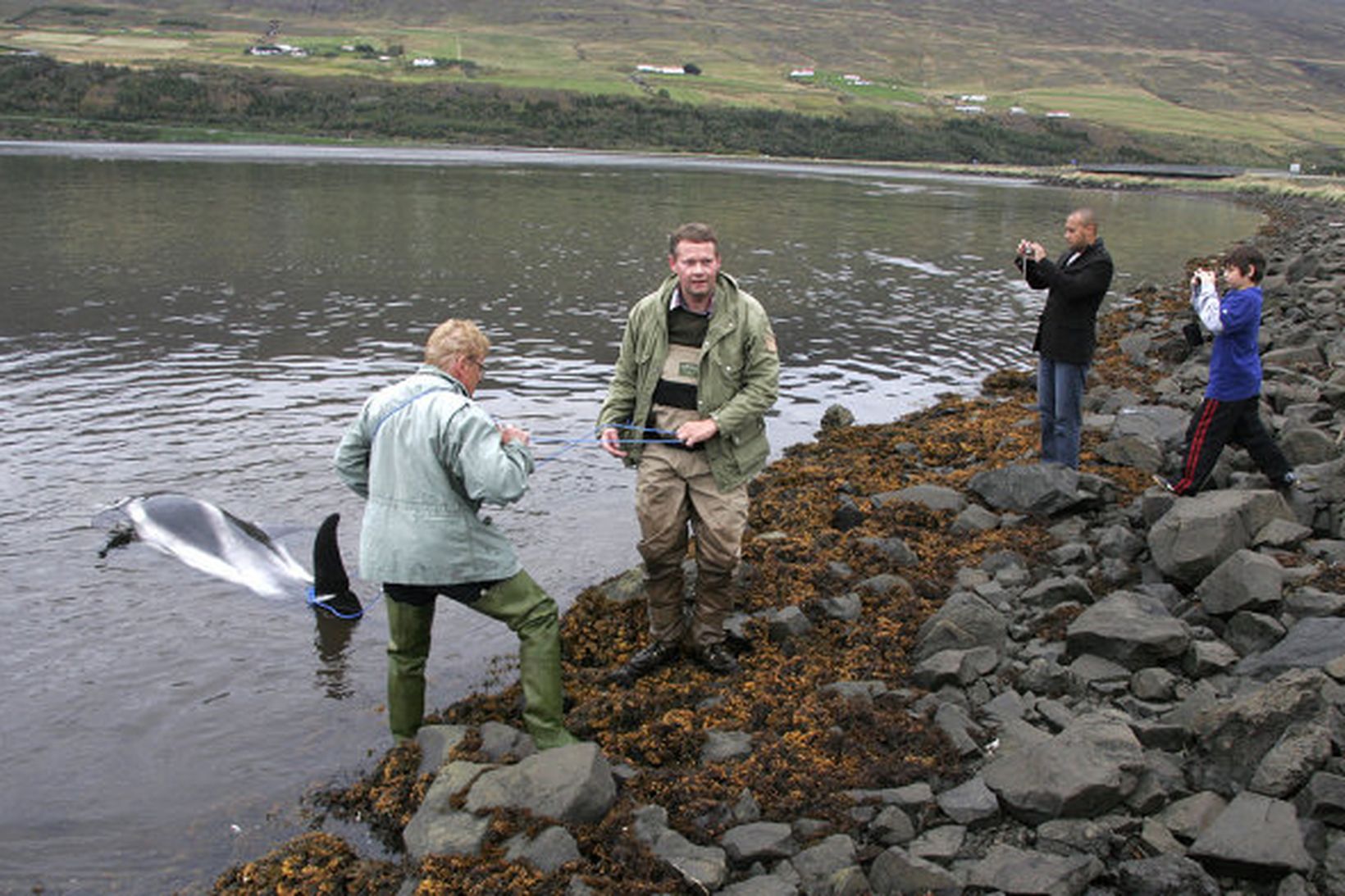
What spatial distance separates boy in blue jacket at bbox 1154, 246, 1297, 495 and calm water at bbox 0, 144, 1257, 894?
19.0 feet

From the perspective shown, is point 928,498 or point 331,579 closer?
point 331,579

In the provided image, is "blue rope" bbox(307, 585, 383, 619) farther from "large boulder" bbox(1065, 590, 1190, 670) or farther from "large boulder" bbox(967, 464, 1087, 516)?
"large boulder" bbox(967, 464, 1087, 516)

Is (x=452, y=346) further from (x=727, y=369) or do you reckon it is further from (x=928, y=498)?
(x=928, y=498)

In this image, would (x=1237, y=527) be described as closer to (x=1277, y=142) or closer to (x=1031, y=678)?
(x=1031, y=678)

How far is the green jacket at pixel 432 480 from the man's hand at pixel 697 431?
1.17 metres

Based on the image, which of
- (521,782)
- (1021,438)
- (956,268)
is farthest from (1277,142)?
(521,782)

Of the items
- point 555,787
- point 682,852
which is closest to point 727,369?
point 555,787

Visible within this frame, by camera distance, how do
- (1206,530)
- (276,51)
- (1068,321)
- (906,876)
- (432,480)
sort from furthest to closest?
(276,51) < (1068,321) < (1206,530) < (432,480) < (906,876)

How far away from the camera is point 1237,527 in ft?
27.0

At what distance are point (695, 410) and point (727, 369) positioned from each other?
0.39m

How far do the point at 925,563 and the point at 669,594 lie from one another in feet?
9.99

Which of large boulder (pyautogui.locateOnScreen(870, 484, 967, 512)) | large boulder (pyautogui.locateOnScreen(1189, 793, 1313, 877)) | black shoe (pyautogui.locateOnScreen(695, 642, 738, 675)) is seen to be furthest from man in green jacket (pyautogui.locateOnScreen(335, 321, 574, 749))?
large boulder (pyautogui.locateOnScreen(870, 484, 967, 512))

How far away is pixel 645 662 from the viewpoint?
7738mm

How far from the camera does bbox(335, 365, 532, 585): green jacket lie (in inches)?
230
